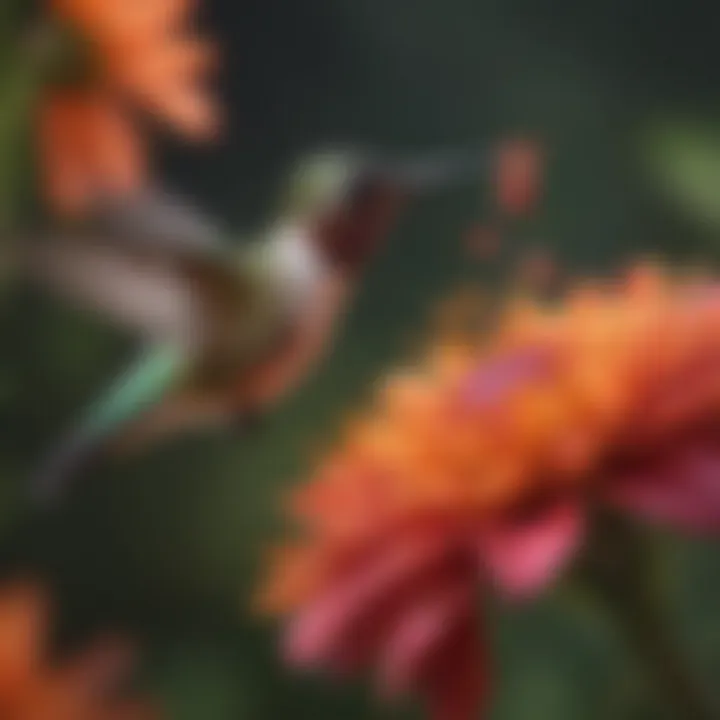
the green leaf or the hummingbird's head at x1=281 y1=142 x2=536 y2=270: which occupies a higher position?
the hummingbird's head at x1=281 y1=142 x2=536 y2=270

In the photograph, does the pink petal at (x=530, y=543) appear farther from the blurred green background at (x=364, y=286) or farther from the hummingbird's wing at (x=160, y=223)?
the hummingbird's wing at (x=160, y=223)

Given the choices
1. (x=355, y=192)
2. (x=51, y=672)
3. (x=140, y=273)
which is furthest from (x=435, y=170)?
(x=51, y=672)

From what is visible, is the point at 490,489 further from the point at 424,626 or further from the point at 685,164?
the point at 685,164

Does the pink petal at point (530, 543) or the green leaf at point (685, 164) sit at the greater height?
the green leaf at point (685, 164)

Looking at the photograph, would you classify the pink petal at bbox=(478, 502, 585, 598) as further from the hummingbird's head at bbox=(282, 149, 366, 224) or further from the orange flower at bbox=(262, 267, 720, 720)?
the hummingbird's head at bbox=(282, 149, 366, 224)

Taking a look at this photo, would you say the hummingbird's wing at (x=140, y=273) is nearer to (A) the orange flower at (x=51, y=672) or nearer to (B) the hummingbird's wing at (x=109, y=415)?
(B) the hummingbird's wing at (x=109, y=415)

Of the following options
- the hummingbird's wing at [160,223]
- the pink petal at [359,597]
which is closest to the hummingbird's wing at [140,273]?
the hummingbird's wing at [160,223]

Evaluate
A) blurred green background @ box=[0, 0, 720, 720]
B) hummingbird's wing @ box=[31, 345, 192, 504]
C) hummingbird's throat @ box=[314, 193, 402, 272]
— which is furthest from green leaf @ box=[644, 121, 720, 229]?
hummingbird's wing @ box=[31, 345, 192, 504]

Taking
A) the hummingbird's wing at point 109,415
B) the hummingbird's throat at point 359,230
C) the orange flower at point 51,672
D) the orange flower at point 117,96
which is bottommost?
the orange flower at point 51,672
